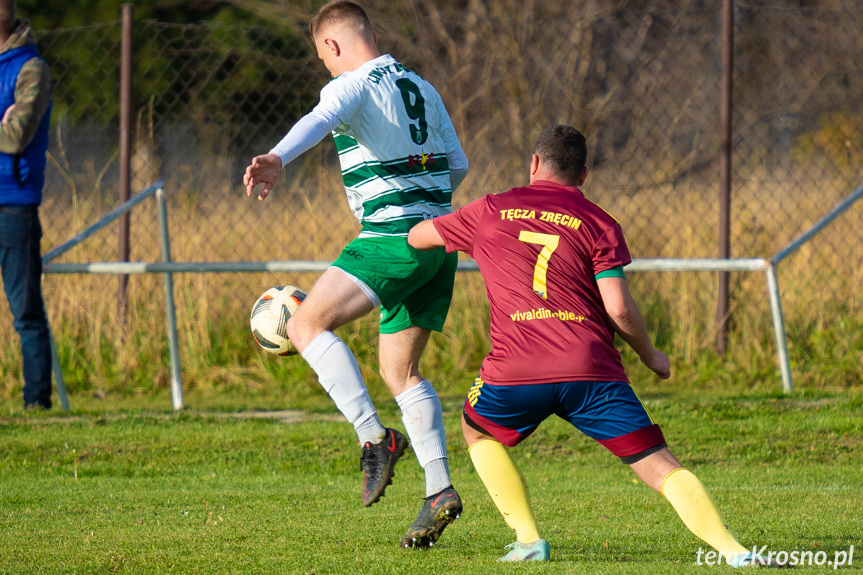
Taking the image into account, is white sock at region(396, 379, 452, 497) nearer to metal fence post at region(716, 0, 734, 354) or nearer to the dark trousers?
the dark trousers

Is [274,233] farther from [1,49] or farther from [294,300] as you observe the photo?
[294,300]

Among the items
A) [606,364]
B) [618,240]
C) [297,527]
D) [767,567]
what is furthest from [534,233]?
[297,527]

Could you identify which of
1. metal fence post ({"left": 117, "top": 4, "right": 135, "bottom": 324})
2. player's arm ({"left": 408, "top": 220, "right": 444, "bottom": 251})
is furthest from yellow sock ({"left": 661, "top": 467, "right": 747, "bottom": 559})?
metal fence post ({"left": 117, "top": 4, "right": 135, "bottom": 324})

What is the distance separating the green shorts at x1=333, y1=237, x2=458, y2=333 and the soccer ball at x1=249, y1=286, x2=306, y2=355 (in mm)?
406

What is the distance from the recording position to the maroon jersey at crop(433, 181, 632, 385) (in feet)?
11.2

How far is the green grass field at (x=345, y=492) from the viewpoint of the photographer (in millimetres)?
3727

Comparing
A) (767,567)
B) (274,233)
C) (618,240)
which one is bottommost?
(767,567)

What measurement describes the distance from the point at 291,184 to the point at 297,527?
5795mm

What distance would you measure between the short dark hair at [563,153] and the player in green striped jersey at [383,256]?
2.22ft

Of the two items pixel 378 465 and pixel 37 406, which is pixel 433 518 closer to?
pixel 378 465

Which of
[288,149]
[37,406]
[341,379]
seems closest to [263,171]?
[288,149]

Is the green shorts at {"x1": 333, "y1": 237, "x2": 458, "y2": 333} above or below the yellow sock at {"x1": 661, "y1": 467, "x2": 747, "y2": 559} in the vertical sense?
above

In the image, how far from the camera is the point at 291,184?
31.6ft

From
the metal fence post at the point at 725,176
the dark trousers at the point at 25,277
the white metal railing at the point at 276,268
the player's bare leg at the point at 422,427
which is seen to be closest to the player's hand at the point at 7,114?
the dark trousers at the point at 25,277
